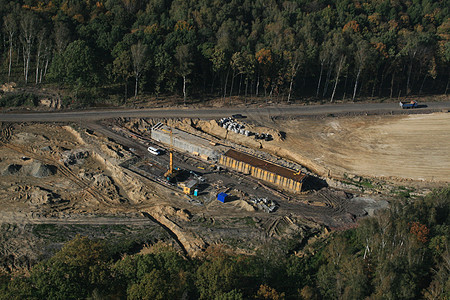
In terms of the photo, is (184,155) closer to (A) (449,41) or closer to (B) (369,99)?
(B) (369,99)

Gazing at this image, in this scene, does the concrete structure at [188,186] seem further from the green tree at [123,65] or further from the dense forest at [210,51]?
the green tree at [123,65]

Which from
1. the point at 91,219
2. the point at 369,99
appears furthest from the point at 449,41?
the point at 91,219

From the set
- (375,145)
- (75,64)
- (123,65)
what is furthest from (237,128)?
(75,64)

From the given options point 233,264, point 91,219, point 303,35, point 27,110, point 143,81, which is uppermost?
point 303,35

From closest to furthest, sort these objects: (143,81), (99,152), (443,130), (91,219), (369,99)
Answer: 1. (91,219)
2. (99,152)
3. (443,130)
4. (143,81)
5. (369,99)

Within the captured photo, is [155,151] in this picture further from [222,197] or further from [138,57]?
[138,57]

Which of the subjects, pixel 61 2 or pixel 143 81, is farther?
pixel 61 2

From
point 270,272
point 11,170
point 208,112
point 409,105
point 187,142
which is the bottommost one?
point 270,272
